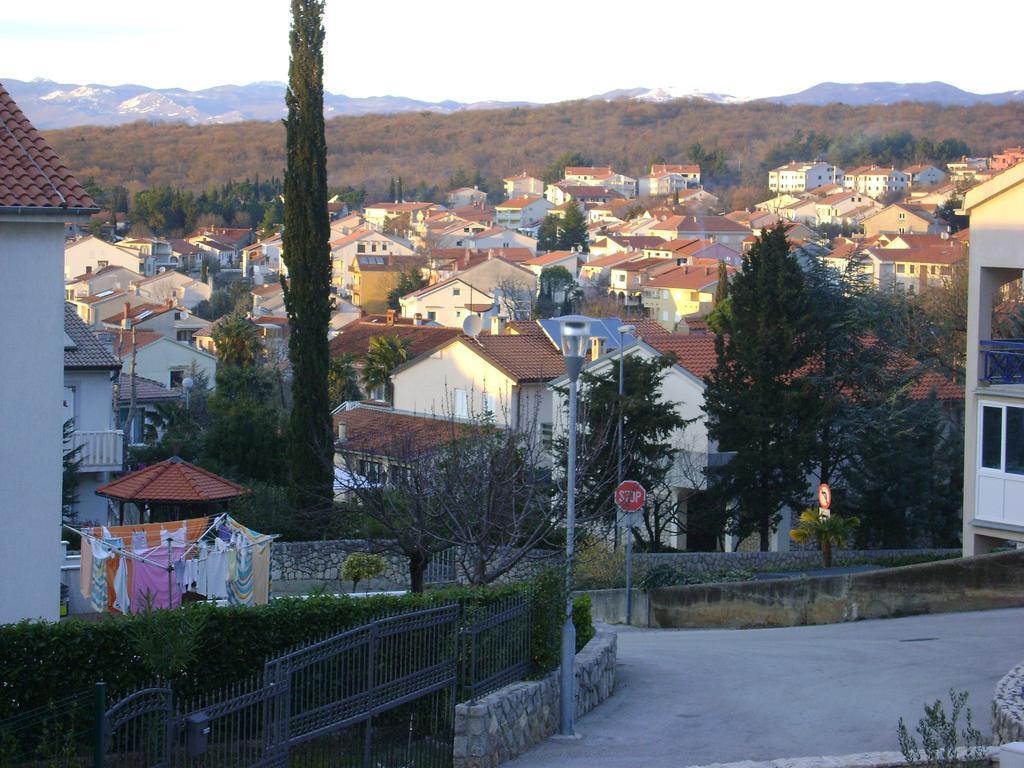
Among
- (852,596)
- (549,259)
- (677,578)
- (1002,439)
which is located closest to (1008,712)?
(852,596)

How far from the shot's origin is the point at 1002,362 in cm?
2264

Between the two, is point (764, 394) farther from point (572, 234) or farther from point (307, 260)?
point (572, 234)

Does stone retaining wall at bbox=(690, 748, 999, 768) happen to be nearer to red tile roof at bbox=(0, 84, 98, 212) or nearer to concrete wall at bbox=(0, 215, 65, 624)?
concrete wall at bbox=(0, 215, 65, 624)

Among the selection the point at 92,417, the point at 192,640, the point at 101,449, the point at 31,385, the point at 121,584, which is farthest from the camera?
the point at 92,417

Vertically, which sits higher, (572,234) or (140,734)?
(572,234)

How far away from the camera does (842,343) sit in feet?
116

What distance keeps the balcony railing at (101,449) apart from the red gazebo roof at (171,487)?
6.65 m

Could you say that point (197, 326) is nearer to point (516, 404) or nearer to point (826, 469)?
point (516, 404)

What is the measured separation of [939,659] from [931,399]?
2017 cm

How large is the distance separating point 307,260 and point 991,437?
14825 millimetres

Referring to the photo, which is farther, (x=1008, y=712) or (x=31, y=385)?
(x=31, y=385)

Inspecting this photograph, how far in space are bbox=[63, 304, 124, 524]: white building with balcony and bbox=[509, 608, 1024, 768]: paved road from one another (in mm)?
13835

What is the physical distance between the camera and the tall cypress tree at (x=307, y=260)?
28328mm

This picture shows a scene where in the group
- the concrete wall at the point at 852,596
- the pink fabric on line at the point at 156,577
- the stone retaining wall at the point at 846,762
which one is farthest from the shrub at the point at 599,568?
the stone retaining wall at the point at 846,762
